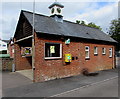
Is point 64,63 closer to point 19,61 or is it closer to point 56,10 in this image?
point 19,61

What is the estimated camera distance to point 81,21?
41875mm

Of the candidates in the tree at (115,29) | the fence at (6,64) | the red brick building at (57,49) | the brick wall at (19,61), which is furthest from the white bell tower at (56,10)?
the tree at (115,29)

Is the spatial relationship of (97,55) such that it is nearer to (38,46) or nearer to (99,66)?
(99,66)

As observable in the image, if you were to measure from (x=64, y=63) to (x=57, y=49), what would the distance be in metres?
1.39

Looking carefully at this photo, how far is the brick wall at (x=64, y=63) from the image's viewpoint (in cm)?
753

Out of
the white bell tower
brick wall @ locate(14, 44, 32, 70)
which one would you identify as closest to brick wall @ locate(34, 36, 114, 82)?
the white bell tower

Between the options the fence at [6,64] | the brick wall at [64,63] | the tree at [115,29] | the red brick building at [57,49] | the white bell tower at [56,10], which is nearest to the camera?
the brick wall at [64,63]

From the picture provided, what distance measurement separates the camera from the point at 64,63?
8961mm

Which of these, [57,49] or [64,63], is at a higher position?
[57,49]

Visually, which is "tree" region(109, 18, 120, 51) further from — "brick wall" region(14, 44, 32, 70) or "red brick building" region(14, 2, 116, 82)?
"brick wall" region(14, 44, 32, 70)

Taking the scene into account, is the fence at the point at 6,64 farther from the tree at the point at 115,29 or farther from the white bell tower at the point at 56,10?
the tree at the point at 115,29

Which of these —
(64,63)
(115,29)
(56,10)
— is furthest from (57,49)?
(115,29)

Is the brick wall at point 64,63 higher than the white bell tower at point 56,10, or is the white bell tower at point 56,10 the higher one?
the white bell tower at point 56,10

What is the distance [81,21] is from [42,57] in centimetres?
3747
